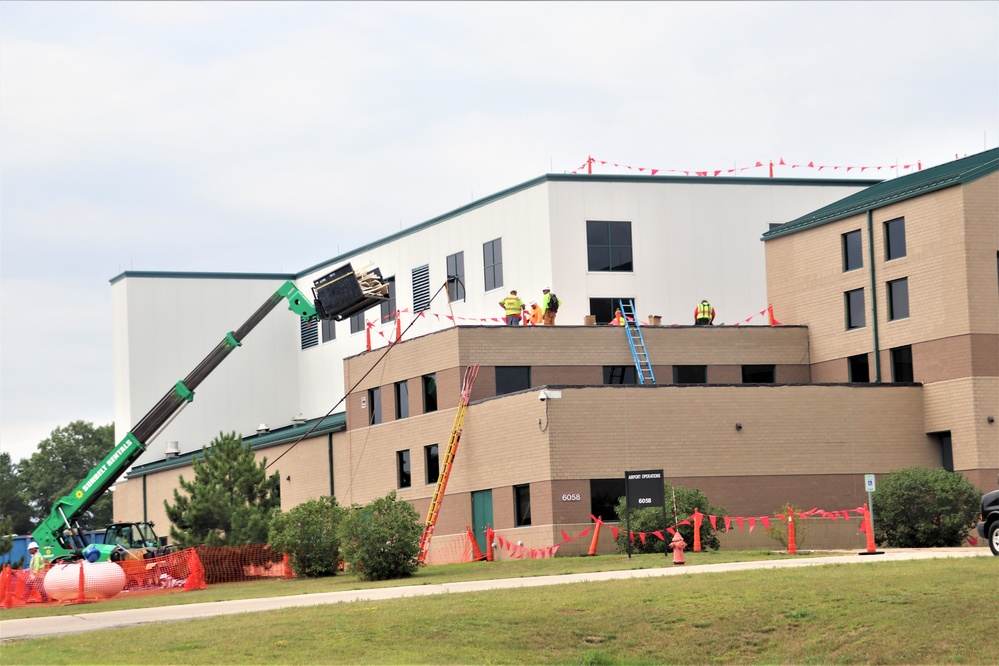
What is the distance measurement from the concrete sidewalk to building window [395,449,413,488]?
66.1 ft

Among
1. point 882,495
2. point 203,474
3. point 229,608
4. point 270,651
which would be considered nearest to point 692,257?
point 882,495

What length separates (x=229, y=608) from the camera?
28.8 m

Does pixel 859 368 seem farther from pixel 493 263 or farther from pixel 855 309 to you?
pixel 493 263

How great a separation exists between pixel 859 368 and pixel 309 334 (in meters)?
30.6

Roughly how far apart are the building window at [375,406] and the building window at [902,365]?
18.3 meters

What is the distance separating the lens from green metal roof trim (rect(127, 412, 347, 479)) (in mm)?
58438

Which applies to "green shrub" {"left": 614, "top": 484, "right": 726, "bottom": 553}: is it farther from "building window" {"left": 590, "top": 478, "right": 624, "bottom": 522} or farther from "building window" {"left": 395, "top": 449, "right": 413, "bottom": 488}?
"building window" {"left": 395, "top": 449, "right": 413, "bottom": 488}

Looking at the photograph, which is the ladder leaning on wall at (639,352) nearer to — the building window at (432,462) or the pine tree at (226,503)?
the building window at (432,462)

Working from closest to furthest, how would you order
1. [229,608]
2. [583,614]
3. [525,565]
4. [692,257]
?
[583,614]
[229,608]
[525,565]
[692,257]

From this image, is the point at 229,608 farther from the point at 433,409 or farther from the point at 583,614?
the point at 433,409

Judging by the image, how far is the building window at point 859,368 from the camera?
51375 mm

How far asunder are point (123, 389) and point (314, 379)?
9541 mm

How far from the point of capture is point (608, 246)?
5819 centimetres

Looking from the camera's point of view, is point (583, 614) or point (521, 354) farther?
point (521, 354)
